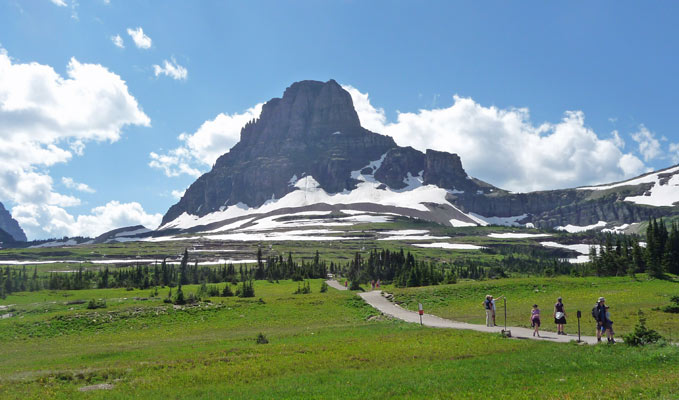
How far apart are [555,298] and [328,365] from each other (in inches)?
1429

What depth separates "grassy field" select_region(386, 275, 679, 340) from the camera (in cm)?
3444

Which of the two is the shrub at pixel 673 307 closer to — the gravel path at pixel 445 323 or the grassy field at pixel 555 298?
the grassy field at pixel 555 298

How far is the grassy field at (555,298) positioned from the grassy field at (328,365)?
957 centimetres

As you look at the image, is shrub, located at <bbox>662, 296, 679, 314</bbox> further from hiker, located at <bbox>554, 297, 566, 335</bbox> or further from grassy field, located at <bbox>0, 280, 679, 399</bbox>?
grassy field, located at <bbox>0, 280, 679, 399</bbox>

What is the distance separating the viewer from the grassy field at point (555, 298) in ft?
113

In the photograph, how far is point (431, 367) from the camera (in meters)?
21.3

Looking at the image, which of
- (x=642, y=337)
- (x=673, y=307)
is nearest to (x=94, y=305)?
(x=642, y=337)

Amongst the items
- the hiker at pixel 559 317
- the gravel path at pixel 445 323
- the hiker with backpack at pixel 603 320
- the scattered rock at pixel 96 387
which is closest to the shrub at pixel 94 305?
the gravel path at pixel 445 323

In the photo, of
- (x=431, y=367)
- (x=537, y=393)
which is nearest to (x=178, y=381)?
(x=431, y=367)

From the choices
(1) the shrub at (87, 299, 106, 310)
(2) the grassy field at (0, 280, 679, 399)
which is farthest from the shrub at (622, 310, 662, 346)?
(1) the shrub at (87, 299, 106, 310)

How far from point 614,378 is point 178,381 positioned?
18587mm

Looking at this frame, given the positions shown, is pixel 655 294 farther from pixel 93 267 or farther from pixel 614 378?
pixel 93 267

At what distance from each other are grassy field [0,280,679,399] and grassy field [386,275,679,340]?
31.4 ft

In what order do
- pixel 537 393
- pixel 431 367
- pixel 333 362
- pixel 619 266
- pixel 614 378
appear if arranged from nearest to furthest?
pixel 537 393, pixel 614 378, pixel 431 367, pixel 333 362, pixel 619 266
